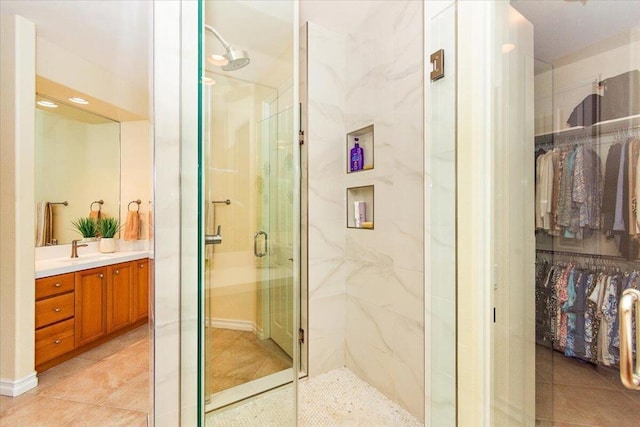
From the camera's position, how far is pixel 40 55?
79.4 inches

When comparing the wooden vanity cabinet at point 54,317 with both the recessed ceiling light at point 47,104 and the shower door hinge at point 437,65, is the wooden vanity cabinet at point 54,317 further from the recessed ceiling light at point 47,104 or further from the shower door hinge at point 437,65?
the shower door hinge at point 437,65

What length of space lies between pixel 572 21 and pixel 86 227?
3.47 metres

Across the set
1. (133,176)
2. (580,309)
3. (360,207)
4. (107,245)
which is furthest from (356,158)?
(107,245)

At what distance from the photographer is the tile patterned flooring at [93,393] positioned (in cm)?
170

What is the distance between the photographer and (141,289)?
2.45m

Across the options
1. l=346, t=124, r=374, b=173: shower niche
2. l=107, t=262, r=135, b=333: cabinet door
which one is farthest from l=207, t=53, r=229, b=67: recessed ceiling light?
l=107, t=262, r=135, b=333: cabinet door

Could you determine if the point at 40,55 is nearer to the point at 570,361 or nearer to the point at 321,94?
the point at 321,94

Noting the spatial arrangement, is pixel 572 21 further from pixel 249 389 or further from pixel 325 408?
pixel 325 408

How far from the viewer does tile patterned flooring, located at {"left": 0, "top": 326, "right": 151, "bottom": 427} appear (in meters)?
1.70

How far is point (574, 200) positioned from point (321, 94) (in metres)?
1.72

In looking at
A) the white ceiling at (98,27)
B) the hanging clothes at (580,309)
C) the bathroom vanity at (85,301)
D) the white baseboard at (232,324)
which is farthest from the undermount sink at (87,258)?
the hanging clothes at (580,309)

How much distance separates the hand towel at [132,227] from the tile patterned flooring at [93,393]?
81cm

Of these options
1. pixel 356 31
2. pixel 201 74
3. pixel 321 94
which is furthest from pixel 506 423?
pixel 356 31

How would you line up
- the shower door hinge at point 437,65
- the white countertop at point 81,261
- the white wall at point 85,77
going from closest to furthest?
the shower door hinge at point 437,65 → the white wall at point 85,77 → the white countertop at point 81,261
